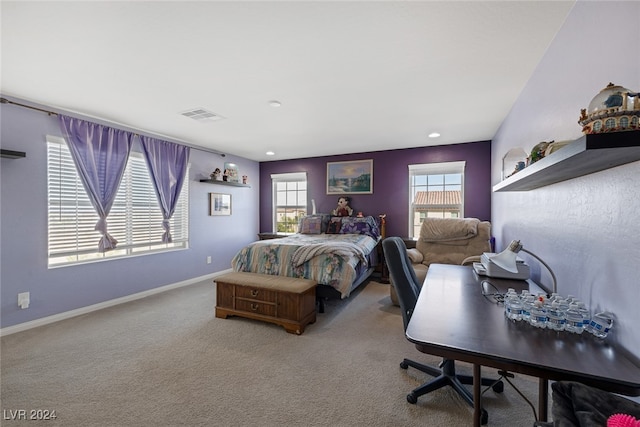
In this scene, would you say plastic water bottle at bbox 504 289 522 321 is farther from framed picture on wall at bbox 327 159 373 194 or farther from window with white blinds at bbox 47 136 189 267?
window with white blinds at bbox 47 136 189 267

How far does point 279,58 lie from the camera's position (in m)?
2.04

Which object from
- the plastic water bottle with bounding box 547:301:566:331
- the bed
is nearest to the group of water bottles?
the plastic water bottle with bounding box 547:301:566:331

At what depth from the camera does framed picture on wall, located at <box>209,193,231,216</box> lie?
4952mm

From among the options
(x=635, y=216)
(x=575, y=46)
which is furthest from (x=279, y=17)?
(x=635, y=216)

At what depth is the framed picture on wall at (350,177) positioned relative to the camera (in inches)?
205

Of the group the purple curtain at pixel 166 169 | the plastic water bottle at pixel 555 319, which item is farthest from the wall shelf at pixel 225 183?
the plastic water bottle at pixel 555 319

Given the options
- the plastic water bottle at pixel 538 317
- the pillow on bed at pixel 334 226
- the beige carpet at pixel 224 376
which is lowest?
the beige carpet at pixel 224 376

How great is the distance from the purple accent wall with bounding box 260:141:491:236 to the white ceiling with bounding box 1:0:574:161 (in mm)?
1125

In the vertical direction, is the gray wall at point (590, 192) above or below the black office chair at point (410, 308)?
above

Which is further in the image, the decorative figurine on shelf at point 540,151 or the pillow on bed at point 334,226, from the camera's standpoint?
the pillow on bed at point 334,226

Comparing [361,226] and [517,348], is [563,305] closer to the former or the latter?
[517,348]

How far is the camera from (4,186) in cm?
263

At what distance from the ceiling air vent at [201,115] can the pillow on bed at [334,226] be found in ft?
8.44

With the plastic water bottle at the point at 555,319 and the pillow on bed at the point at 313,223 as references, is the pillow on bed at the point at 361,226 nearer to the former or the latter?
the pillow on bed at the point at 313,223
